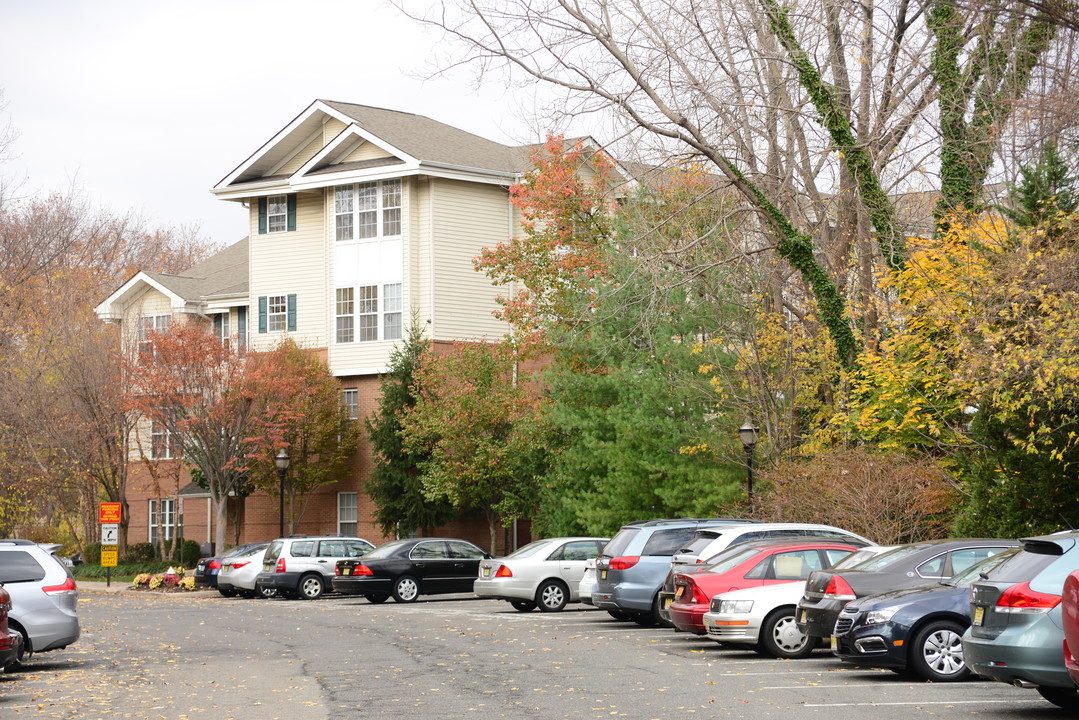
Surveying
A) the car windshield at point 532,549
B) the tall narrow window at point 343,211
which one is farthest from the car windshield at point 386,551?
the tall narrow window at point 343,211

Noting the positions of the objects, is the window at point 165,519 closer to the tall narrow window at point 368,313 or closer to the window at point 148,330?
the window at point 148,330

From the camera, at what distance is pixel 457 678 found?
14.5 meters

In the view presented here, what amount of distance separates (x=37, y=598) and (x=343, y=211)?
27.6m

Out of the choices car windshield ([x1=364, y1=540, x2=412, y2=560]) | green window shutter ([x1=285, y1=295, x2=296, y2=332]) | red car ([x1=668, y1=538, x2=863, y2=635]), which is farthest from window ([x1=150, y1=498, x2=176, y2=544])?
red car ([x1=668, y1=538, x2=863, y2=635])

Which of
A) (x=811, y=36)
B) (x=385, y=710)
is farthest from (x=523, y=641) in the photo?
(x=811, y=36)

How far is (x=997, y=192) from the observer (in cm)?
2894

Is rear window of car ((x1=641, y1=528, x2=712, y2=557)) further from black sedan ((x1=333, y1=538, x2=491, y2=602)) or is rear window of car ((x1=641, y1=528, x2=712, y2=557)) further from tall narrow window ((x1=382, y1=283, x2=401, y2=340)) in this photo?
tall narrow window ((x1=382, y1=283, x2=401, y2=340))

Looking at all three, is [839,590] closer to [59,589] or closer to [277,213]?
[59,589]

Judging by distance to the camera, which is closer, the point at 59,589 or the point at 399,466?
the point at 59,589

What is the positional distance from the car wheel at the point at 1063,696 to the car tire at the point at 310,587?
2298 cm

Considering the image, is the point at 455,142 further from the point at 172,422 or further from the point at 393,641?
the point at 393,641

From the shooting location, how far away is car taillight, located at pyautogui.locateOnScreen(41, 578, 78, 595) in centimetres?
1652

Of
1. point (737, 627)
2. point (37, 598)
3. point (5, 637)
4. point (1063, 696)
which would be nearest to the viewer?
point (1063, 696)

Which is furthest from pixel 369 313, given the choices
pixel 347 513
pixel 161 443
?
pixel 161 443
